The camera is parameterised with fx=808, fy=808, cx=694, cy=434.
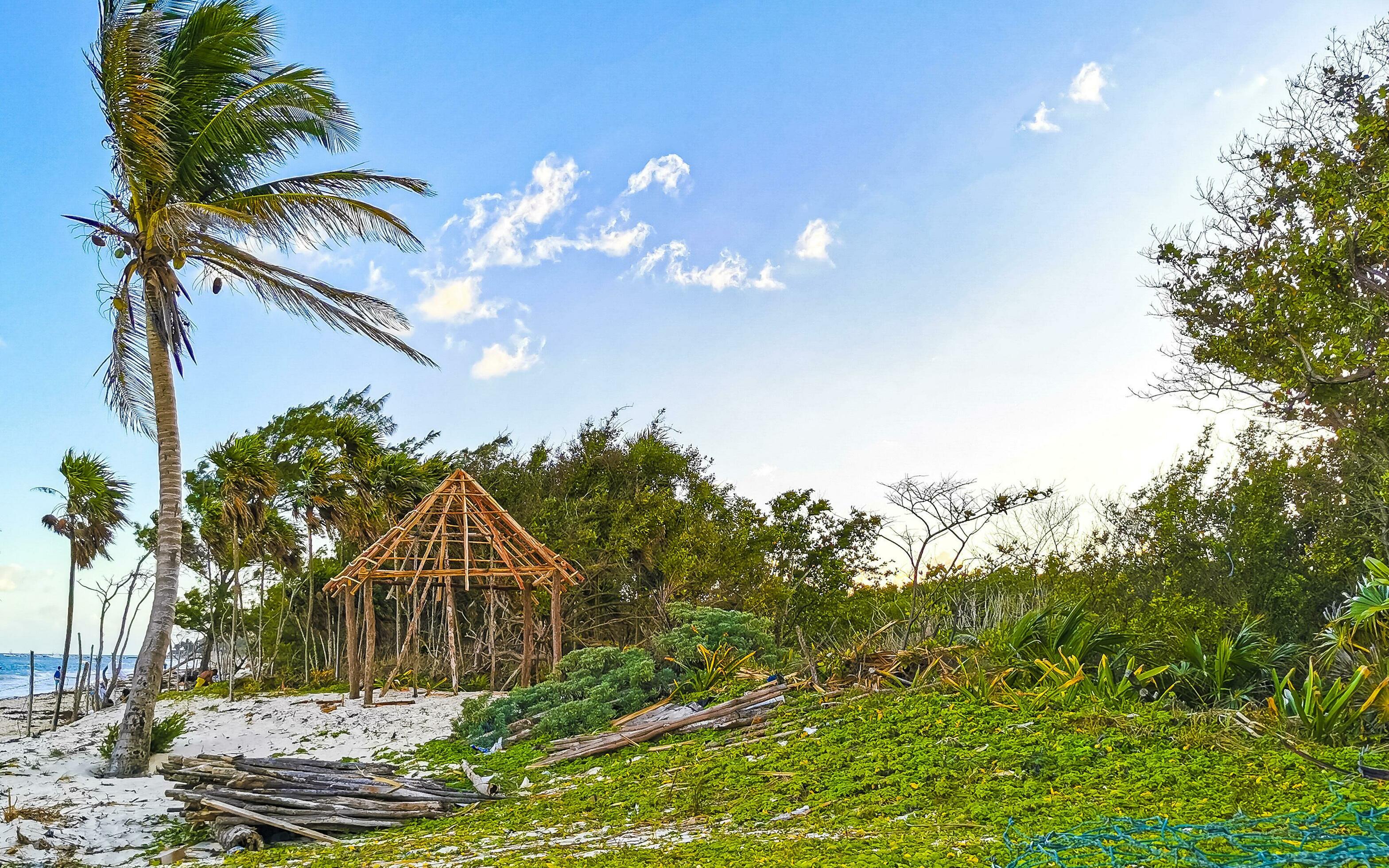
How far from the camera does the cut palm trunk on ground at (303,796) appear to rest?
631 centimetres

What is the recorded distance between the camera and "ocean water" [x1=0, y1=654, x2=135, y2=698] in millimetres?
33625

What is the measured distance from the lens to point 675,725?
807 cm

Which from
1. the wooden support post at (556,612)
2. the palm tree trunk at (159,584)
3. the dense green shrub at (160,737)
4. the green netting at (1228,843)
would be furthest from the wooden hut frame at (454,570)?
the green netting at (1228,843)

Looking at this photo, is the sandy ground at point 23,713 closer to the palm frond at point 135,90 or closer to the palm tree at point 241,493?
the palm tree at point 241,493

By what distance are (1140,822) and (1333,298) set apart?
9303mm

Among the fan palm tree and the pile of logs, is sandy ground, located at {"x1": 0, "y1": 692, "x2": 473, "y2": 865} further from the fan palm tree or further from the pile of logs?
the fan palm tree

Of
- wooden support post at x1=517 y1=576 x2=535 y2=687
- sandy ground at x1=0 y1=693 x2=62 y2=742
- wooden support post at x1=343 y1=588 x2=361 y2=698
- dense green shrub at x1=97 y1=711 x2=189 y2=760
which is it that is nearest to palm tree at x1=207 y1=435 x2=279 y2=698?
wooden support post at x1=343 y1=588 x2=361 y2=698

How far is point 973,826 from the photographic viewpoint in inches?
167

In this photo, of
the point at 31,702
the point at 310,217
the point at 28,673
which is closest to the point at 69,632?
the point at 31,702

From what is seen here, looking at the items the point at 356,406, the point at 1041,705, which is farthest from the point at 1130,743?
the point at 356,406

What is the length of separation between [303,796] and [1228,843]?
21.0 feet

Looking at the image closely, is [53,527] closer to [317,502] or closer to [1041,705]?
[317,502]

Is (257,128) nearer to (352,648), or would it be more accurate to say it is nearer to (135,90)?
(135,90)

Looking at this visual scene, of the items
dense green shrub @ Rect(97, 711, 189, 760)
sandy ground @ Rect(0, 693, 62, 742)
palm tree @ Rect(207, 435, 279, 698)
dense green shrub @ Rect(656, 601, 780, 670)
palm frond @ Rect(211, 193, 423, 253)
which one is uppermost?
palm frond @ Rect(211, 193, 423, 253)
